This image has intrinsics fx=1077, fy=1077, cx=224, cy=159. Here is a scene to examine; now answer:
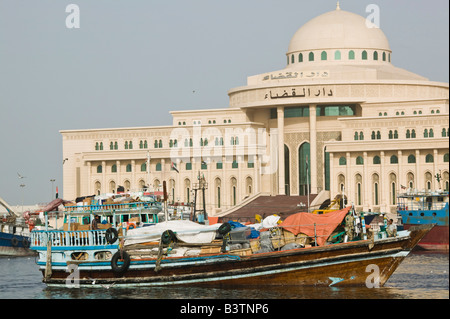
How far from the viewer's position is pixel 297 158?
108312 millimetres

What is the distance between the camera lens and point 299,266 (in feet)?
159

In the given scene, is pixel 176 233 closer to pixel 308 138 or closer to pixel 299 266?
pixel 299 266

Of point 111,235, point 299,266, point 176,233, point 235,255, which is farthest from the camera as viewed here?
point 111,235

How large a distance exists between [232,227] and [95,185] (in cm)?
6408

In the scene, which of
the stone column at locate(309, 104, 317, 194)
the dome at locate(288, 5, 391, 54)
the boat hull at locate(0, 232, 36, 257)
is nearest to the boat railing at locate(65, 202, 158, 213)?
the boat hull at locate(0, 232, 36, 257)

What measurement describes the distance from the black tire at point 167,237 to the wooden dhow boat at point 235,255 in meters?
0.05

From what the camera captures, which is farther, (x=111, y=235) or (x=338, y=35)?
(x=338, y=35)

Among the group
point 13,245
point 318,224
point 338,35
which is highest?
point 338,35

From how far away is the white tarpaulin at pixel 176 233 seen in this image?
50375mm

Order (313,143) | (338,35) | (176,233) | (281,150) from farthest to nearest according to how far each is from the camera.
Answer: (338,35), (281,150), (313,143), (176,233)

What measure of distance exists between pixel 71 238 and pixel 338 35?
6766 cm

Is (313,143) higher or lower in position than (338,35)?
lower

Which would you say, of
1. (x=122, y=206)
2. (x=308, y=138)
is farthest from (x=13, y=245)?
(x=308, y=138)

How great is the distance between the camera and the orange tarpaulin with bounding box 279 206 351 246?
49.2 m
